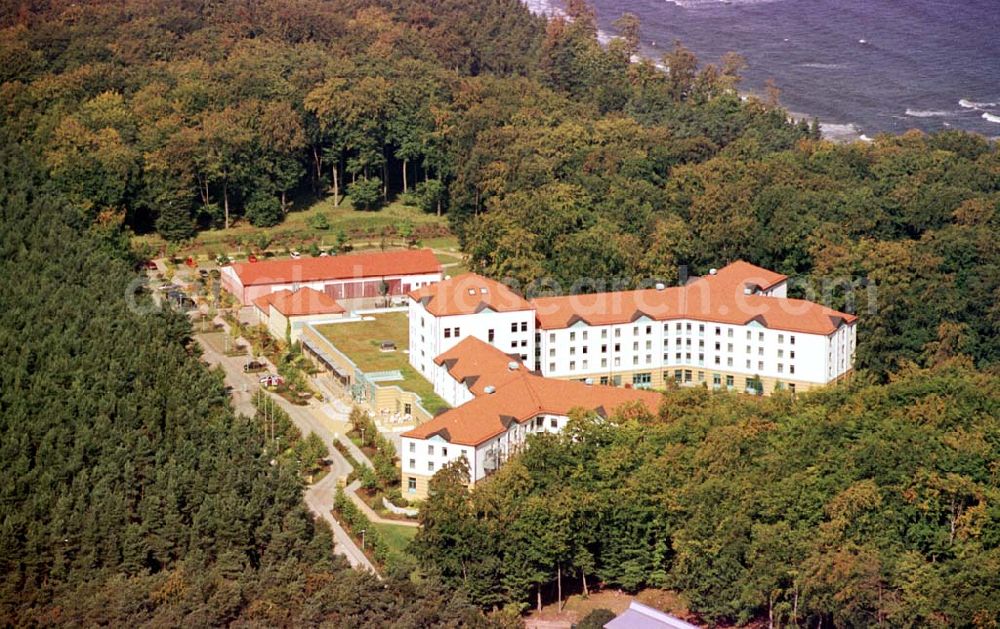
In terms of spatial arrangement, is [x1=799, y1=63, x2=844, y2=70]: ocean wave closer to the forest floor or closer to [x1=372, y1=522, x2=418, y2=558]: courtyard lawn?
[x1=372, y1=522, x2=418, y2=558]: courtyard lawn

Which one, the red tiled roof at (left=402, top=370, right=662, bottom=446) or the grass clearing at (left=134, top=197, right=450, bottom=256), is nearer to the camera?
the red tiled roof at (left=402, top=370, right=662, bottom=446)

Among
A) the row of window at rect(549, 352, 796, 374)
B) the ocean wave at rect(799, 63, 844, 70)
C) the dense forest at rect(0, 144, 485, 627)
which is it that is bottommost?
the row of window at rect(549, 352, 796, 374)

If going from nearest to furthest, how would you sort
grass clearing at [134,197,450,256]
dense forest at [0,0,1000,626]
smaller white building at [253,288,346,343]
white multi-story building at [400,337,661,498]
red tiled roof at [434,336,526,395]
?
dense forest at [0,0,1000,626]
white multi-story building at [400,337,661,498]
red tiled roof at [434,336,526,395]
smaller white building at [253,288,346,343]
grass clearing at [134,197,450,256]

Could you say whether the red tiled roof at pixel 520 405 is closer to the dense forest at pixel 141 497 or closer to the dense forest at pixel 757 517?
the dense forest at pixel 757 517

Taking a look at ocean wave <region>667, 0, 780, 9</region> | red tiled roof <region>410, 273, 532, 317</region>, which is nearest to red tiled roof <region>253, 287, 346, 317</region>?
red tiled roof <region>410, 273, 532, 317</region>

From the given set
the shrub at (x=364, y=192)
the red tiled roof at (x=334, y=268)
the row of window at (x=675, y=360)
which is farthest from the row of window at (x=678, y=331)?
the shrub at (x=364, y=192)

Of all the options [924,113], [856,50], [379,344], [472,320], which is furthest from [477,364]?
[856,50]
